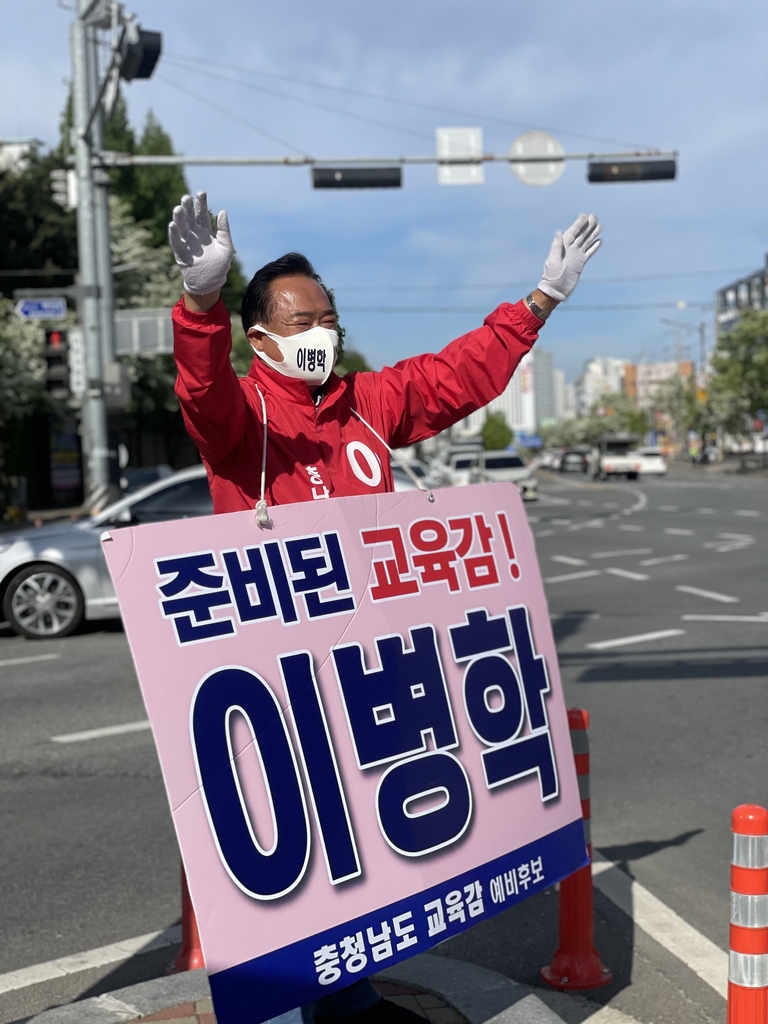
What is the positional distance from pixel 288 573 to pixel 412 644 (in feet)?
1.12

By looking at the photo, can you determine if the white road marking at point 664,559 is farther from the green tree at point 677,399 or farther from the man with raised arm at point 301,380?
the green tree at point 677,399

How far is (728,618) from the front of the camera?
10070 millimetres

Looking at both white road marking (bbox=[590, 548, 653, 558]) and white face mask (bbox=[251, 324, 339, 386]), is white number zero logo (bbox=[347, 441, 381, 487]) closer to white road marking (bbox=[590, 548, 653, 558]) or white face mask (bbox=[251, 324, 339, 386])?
white face mask (bbox=[251, 324, 339, 386])

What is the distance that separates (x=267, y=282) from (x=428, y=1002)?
1973 mm

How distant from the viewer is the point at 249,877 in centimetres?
228

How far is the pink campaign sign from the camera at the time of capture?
2.26 metres

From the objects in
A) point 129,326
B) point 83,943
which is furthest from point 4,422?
point 83,943

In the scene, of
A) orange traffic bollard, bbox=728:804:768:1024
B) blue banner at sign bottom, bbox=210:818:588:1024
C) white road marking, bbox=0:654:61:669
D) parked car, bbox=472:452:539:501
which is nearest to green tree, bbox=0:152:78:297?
parked car, bbox=472:452:539:501

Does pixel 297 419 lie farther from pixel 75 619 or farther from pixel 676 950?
pixel 75 619

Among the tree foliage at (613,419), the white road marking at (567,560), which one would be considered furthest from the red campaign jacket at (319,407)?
the tree foliage at (613,419)

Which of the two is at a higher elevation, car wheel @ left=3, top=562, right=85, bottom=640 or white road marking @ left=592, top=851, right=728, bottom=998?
car wheel @ left=3, top=562, right=85, bottom=640

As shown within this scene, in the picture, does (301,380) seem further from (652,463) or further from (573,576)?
(652,463)

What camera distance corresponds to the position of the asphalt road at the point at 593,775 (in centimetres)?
396

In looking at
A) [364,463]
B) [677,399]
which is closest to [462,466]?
[364,463]
